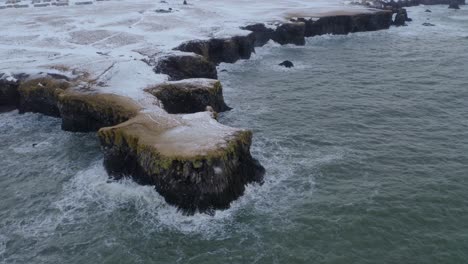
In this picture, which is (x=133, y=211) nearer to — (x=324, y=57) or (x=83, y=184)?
(x=83, y=184)

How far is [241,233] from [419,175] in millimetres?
14479

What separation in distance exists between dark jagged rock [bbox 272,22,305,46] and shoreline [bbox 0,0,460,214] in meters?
23.3

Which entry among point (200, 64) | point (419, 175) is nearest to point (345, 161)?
point (419, 175)

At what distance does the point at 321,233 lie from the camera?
25281 millimetres

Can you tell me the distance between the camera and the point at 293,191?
97.5 ft

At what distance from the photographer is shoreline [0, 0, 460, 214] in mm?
27391

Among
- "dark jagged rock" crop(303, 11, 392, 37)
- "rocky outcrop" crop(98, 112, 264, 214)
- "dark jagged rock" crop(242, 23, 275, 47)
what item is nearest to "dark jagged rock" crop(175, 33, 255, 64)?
"dark jagged rock" crop(242, 23, 275, 47)

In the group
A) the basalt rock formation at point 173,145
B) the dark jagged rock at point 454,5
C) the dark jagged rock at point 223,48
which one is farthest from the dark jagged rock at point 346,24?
the basalt rock formation at point 173,145

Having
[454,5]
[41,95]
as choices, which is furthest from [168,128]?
[454,5]

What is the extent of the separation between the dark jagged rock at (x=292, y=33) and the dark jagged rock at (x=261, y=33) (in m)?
1.26

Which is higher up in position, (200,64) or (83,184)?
(200,64)

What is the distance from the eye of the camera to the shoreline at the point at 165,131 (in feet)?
89.9

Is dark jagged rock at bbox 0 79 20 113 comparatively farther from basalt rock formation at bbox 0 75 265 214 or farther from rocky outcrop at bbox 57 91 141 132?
rocky outcrop at bbox 57 91 141 132

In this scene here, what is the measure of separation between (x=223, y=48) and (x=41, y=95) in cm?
2755
